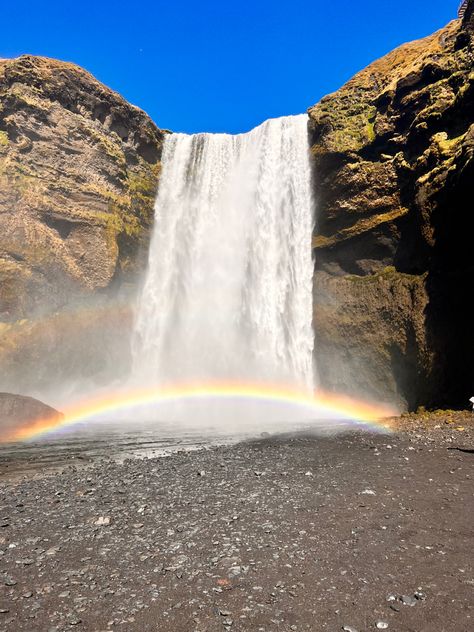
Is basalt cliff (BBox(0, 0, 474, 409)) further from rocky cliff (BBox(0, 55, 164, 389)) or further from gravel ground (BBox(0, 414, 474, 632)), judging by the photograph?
gravel ground (BBox(0, 414, 474, 632))

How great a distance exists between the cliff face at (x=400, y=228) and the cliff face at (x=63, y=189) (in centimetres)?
1946

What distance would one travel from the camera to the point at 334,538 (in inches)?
256

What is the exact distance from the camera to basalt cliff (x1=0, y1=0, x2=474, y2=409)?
82.0 ft

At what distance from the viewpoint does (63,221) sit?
35.5m

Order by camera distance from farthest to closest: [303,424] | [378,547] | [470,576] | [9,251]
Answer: [9,251] < [303,424] < [378,547] < [470,576]

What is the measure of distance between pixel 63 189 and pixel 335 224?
25395mm

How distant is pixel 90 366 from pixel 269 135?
28.7m

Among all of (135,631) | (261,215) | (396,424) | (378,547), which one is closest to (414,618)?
(378,547)

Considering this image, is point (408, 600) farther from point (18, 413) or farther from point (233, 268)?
point (233, 268)

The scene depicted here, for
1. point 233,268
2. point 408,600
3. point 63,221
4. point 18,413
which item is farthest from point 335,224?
point 408,600

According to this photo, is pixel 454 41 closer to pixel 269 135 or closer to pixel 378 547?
pixel 269 135

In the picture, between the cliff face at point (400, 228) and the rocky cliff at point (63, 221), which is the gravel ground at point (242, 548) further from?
the rocky cliff at point (63, 221)

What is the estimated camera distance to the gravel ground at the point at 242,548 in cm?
444

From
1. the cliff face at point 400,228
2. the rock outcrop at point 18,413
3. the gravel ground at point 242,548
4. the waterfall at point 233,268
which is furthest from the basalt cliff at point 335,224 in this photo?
the gravel ground at point 242,548
